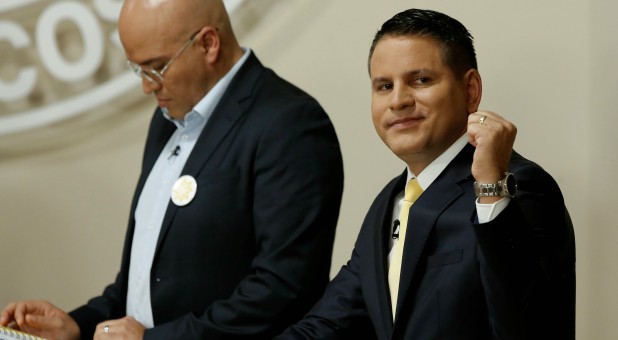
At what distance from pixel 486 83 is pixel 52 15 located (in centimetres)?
155

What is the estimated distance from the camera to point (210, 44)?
2756mm

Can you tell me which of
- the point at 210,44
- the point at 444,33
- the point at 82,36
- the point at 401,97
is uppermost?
the point at 82,36

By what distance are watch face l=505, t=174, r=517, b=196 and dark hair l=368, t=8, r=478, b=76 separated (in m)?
0.31

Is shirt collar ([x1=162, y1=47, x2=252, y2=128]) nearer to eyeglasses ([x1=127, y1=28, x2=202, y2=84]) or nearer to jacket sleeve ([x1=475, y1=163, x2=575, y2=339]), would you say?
eyeglasses ([x1=127, y1=28, x2=202, y2=84])

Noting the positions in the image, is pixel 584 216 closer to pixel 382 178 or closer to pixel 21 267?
pixel 382 178

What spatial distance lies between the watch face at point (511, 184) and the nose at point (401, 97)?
30cm

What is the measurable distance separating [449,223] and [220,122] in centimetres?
87

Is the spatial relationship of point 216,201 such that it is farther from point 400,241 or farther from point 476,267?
point 476,267

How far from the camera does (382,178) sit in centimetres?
340

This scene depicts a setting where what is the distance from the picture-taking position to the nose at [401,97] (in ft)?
6.79

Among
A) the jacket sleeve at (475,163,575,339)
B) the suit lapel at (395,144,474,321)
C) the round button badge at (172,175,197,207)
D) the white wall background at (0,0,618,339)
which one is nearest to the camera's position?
the jacket sleeve at (475,163,575,339)

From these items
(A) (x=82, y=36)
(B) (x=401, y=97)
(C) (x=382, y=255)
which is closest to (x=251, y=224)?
(C) (x=382, y=255)

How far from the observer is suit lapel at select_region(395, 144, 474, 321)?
2.01m

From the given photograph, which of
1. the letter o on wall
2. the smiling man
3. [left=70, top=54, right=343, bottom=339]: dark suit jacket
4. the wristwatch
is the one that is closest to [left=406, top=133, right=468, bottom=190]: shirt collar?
the smiling man
